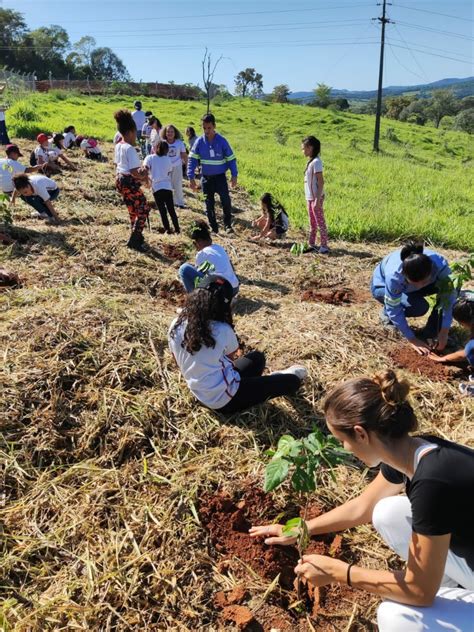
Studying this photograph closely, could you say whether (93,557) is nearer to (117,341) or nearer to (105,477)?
(105,477)

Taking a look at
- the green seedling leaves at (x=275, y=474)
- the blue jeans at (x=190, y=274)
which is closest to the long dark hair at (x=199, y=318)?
the green seedling leaves at (x=275, y=474)

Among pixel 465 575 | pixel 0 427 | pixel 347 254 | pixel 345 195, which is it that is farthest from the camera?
pixel 345 195

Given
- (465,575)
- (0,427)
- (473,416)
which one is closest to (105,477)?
(0,427)

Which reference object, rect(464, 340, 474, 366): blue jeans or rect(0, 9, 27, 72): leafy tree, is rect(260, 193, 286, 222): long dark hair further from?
rect(0, 9, 27, 72): leafy tree

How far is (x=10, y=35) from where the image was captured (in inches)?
2269

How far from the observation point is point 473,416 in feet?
10.4

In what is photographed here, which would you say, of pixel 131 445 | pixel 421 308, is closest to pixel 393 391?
pixel 131 445

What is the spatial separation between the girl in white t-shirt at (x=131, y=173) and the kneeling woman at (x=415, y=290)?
3.13 metres

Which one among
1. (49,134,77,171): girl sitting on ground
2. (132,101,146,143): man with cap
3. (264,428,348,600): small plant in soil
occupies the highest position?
(132,101,146,143): man with cap

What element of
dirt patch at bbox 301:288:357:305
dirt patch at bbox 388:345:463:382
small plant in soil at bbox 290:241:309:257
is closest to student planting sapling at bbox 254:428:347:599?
dirt patch at bbox 388:345:463:382

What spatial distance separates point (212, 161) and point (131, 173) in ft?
4.99

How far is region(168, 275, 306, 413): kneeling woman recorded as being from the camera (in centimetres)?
280

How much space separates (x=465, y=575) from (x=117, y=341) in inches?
97.2

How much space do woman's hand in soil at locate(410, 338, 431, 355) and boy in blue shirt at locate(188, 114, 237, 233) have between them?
13.2 ft
